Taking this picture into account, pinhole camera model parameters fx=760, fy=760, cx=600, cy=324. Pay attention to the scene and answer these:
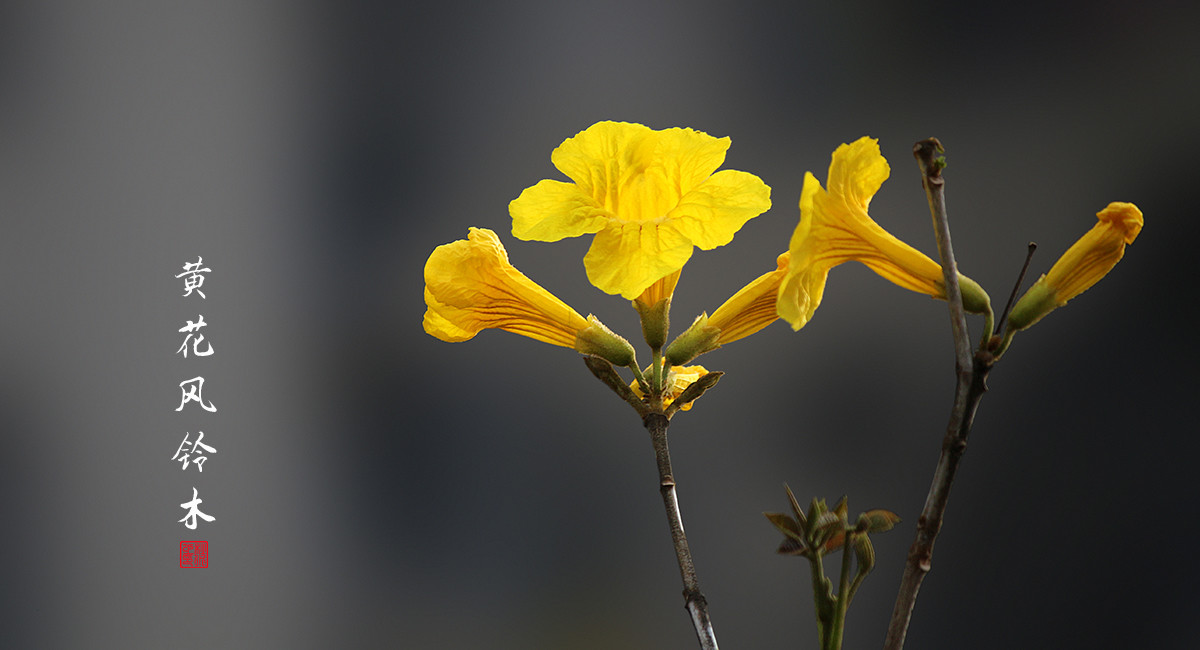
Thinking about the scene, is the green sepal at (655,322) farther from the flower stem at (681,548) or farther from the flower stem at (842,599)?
the flower stem at (842,599)

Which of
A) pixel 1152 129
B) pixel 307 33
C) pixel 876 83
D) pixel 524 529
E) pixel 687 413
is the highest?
pixel 307 33

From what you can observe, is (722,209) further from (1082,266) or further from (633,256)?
(1082,266)

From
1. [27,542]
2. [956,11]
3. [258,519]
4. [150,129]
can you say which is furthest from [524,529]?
[956,11]

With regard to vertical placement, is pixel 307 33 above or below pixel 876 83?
above

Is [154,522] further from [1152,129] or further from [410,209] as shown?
[1152,129]

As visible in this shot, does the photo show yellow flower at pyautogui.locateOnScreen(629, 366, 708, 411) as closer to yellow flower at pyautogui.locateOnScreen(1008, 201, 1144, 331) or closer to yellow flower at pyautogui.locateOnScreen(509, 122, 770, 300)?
yellow flower at pyautogui.locateOnScreen(509, 122, 770, 300)

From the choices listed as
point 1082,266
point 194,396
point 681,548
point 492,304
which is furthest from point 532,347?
point 1082,266

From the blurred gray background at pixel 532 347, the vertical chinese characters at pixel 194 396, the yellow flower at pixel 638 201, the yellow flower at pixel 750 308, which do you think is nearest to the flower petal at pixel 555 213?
the yellow flower at pixel 638 201
